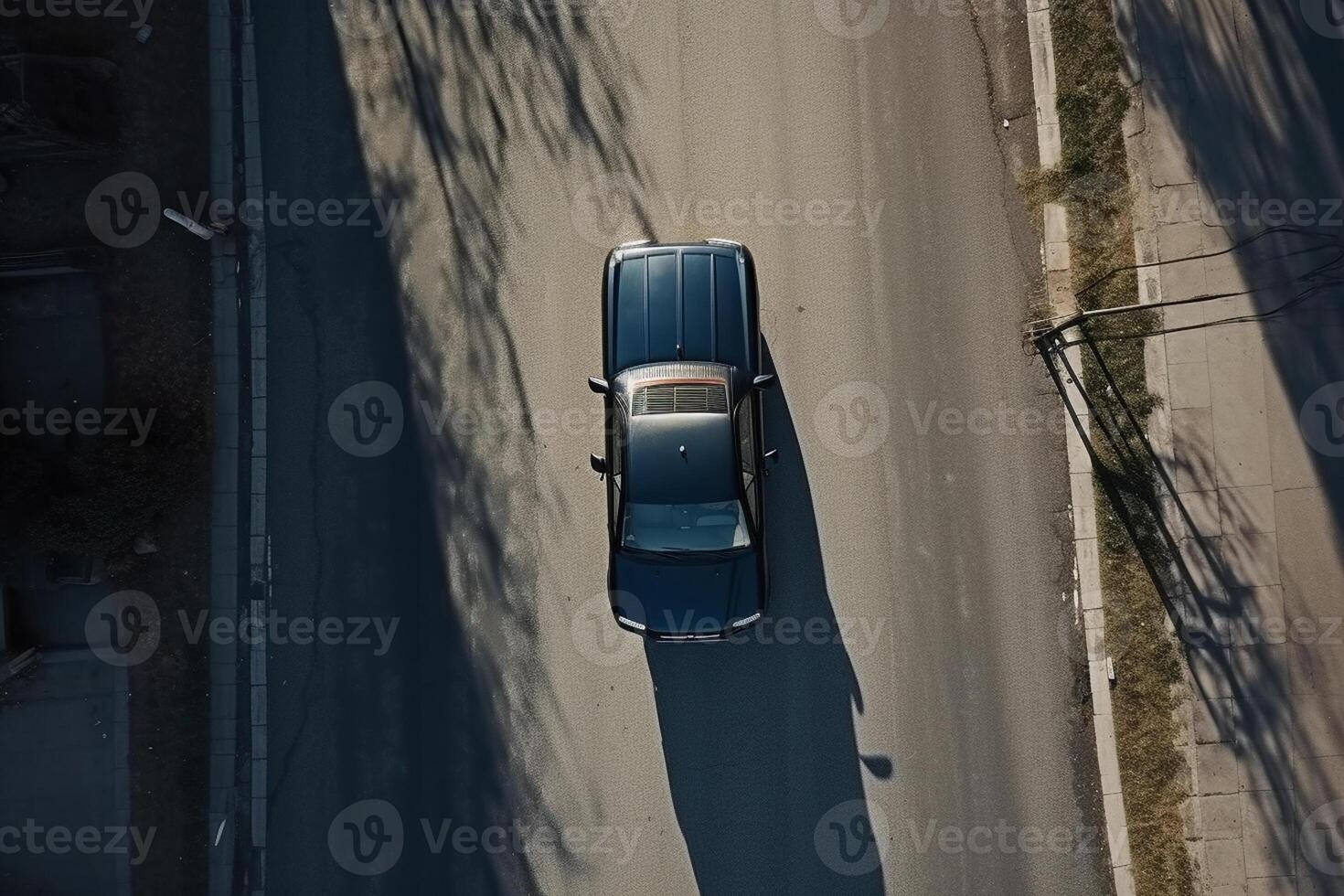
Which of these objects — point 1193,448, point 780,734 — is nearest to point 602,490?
point 780,734

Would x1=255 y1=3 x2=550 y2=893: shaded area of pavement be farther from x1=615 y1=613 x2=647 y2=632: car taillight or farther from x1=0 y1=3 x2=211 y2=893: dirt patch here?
x1=615 y1=613 x2=647 y2=632: car taillight

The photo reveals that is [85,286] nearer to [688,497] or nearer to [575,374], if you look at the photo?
[575,374]

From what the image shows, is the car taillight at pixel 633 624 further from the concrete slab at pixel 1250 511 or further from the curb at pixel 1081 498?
the concrete slab at pixel 1250 511

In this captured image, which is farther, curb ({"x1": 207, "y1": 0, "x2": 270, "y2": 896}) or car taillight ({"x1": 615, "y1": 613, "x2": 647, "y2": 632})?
curb ({"x1": 207, "y1": 0, "x2": 270, "y2": 896})

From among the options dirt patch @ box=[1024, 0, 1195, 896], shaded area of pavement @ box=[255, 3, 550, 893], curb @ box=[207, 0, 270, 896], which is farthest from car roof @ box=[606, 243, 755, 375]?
curb @ box=[207, 0, 270, 896]

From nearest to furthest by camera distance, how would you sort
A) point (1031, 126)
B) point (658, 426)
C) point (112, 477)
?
point (658, 426) → point (112, 477) → point (1031, 126)

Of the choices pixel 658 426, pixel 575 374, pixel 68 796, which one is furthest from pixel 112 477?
pixel 658 426
